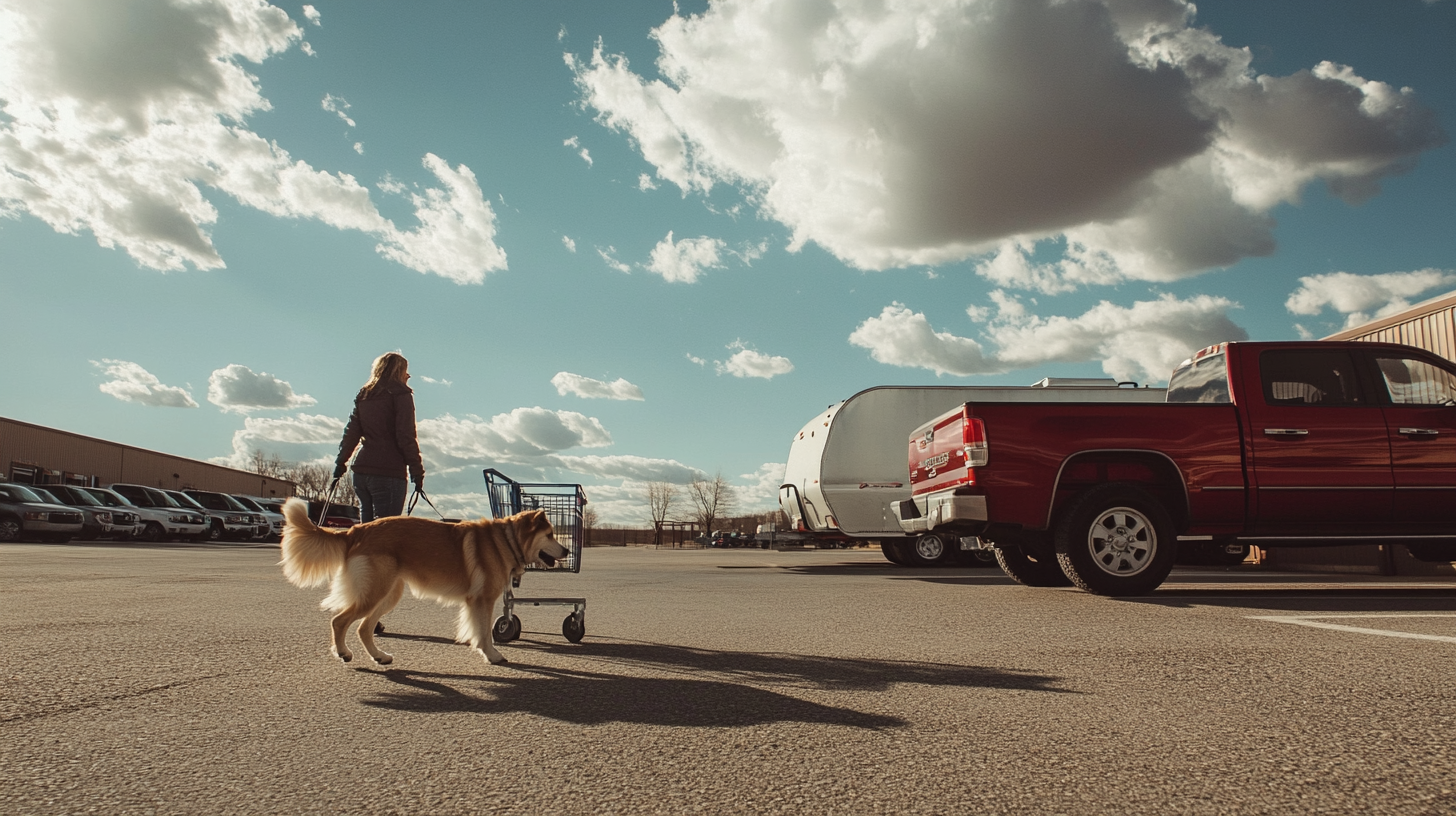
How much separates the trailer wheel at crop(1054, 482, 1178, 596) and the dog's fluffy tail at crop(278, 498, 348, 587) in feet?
20.1

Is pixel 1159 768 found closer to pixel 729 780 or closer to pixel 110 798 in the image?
pixel 729 780

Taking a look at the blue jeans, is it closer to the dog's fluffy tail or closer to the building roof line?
the dog's fluffy tail

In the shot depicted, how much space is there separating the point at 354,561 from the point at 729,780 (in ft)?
9.58

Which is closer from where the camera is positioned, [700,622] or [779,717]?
[779,717]

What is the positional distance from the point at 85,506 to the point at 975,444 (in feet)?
87.8

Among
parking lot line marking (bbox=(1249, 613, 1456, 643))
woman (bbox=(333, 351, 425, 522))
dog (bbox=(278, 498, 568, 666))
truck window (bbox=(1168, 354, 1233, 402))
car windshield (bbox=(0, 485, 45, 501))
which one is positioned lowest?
parking lot line marking (bbox=(1249, 613, 1456, 643))

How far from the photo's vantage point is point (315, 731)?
10.4ft

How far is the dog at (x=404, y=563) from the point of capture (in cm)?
458

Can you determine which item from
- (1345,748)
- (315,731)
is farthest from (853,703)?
(315,731)

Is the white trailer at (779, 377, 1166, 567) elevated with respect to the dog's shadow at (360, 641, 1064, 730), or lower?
elevated

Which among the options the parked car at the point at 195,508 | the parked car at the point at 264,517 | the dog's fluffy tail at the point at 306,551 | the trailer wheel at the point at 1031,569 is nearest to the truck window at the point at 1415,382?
the trailer wheel at the point at 1031,569

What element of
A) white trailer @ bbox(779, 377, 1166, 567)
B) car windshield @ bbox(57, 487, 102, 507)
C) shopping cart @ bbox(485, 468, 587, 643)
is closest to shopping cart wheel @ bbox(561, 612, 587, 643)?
shopping cart @ bbox(485, 468, 587, 643)

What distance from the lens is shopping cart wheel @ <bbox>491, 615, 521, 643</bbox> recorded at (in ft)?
18.0

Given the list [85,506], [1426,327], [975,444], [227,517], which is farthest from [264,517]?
[1426,327]
